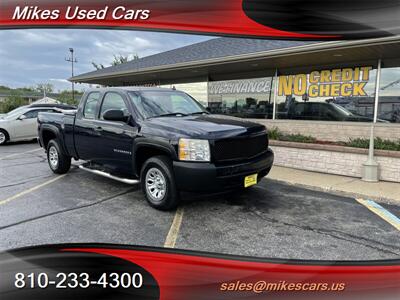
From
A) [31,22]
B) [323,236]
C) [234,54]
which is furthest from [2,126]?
[323,236]

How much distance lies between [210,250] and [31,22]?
10.6 feet

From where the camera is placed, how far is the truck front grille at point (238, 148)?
418cm

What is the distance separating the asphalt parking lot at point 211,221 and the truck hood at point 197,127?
122cm

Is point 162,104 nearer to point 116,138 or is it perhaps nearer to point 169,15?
point 116,138

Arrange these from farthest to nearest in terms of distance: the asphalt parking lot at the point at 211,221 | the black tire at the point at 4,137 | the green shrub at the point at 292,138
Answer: the black tire at the point at 4,137 → the green shrub at the point at 292,138 → the asphalt parking lot at the point at 211,221

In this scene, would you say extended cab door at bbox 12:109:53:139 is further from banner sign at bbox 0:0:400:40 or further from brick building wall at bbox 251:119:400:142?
banner sign at bbox 0:0:400:40

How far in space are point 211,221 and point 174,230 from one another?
24.0 inches

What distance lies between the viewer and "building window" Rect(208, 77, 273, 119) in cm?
1126

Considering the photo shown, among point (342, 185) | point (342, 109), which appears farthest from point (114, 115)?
point (342, 109)

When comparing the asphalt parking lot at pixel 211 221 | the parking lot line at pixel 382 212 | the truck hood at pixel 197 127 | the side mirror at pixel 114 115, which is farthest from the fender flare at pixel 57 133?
the parking lot line at pixel 382 212

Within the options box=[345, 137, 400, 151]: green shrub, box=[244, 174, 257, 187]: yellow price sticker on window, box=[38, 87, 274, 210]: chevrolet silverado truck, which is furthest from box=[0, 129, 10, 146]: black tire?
box=[345, 137, 400, 151]: green shrub

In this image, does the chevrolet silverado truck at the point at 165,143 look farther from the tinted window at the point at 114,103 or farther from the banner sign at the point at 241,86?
the banner sign at the point at 241,86

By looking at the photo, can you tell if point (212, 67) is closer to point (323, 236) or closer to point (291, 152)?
point (291, 152)

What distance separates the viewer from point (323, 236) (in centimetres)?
383
